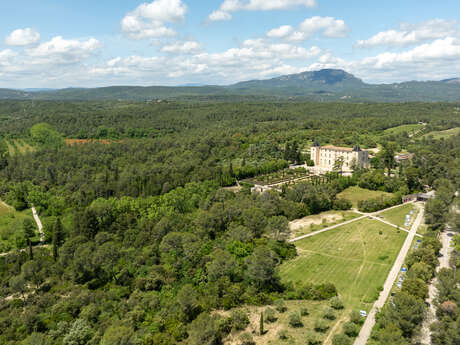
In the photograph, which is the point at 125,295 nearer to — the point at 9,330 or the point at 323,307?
the point at 9,330

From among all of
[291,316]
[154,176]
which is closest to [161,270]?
[291,316]

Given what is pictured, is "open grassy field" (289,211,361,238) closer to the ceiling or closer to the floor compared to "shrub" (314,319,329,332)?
closer to the floor

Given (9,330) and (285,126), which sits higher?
(285,126)

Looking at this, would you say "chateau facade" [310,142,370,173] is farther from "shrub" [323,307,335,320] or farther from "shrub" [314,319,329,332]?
"shrub" [314,319,329,332]

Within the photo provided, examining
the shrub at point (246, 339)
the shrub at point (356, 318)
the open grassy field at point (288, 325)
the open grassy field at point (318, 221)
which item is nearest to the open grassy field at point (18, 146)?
the open grassy field at point (318, 221)

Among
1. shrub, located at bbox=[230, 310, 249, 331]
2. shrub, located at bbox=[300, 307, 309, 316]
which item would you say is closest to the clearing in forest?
shrub, located at bbox=[300, 307, 309, 316]

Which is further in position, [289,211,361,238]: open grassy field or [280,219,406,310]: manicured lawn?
[289,211,361,238]: open grassy field

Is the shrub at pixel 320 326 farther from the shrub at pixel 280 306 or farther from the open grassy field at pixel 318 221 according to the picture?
the open grassy field at pixel 318 221
